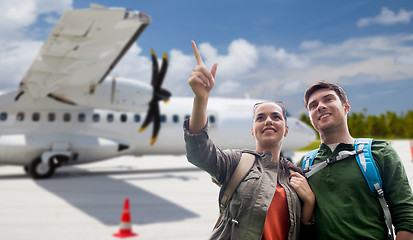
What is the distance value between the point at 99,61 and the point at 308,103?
8.44 meters

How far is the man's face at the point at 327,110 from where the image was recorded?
182cm

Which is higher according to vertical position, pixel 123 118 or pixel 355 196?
pixel 123 118

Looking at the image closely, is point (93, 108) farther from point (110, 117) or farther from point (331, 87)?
point (331, 87)

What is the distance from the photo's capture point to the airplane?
7949 millimetres

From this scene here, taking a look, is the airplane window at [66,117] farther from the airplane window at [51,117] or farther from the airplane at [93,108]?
the airplane window at [51,117]

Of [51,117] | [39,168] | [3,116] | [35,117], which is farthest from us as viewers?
[51,117]

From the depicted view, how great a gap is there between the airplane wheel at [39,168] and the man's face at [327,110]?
35.8ft

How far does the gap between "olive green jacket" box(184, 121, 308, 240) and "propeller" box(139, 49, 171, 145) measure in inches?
373

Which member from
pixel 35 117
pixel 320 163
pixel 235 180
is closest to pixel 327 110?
pixel 320 163

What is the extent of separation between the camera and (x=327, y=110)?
1820mm

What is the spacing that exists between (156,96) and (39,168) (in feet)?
15.6

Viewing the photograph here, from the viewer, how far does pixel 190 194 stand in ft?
28.7

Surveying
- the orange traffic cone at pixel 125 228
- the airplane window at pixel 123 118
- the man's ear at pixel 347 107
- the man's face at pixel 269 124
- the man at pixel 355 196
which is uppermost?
the airplane window at pixel 123 118

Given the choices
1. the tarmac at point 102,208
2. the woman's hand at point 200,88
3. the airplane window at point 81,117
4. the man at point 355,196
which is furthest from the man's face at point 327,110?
the airplane window at point 81,117
